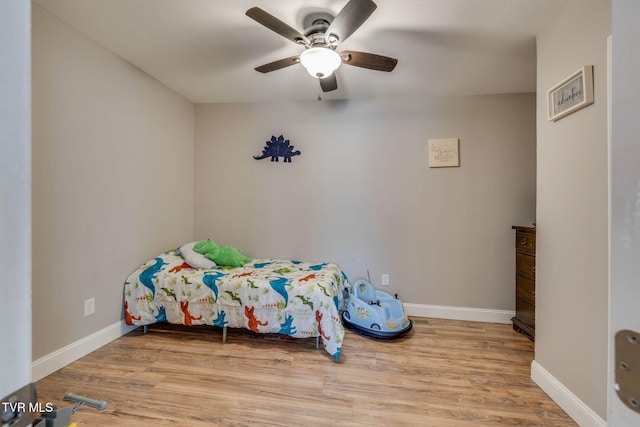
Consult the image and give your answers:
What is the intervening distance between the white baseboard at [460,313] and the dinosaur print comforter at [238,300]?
103 cm

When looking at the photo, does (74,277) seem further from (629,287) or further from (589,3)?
(589,3)

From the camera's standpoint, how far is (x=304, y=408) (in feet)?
5.31

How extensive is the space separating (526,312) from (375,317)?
134 centimetres

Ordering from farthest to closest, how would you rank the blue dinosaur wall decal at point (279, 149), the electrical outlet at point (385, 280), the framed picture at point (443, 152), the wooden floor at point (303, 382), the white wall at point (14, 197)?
1. the blue dinosaur wall decal at point (279, 149)
2. the electrical outlet at point (385, 280)
3. the framed picture at point (443, 152)
4. the wooden floor at point (303, 382)
5. the white wall at point (14, 197)

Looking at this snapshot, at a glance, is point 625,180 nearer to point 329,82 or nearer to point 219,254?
point 329,82

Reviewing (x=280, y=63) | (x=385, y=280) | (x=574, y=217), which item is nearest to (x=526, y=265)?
(x=574, y=217)

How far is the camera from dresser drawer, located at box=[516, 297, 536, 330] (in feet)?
7.73

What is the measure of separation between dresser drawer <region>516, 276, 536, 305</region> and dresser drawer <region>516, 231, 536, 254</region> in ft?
0.86

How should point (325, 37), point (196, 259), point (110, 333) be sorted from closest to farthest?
1. point (325, 37)
2. point (110, 333)
3. point (196, 259)

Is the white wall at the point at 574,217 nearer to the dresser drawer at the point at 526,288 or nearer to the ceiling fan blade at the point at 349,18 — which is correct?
the dresser drawer at the point at 526,288

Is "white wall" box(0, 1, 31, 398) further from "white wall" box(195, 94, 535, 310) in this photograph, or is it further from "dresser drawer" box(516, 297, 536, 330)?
"dresser drawer" box(516, 297, 536, 330)

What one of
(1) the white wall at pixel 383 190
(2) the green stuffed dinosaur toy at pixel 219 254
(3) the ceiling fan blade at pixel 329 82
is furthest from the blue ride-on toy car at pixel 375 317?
(3) the ceiling fan blade at pixel 329 82

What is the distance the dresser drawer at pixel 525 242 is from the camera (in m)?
2.36

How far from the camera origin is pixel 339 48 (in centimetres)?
213
